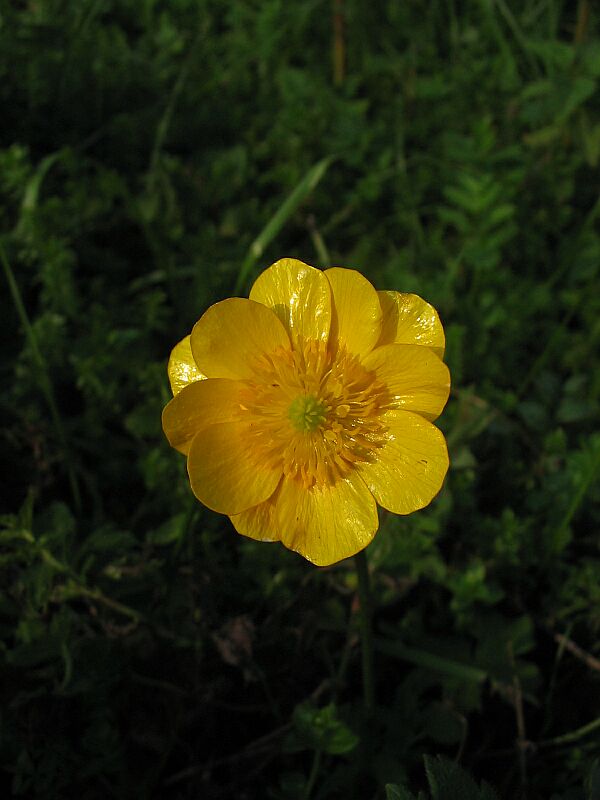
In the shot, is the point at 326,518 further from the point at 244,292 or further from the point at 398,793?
the point at 244,292

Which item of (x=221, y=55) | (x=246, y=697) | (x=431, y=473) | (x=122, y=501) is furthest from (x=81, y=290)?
(x=431, y=473)

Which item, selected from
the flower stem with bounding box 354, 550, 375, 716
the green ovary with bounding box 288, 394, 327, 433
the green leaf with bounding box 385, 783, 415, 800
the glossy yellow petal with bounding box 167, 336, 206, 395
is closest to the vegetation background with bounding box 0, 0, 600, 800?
the green leaf with bounding box 385, 783, 415, 800

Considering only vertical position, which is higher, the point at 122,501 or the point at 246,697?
the point at 122,501

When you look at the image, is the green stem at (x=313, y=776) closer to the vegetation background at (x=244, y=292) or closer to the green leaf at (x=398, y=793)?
the vegetation background at (x=244, y=292)

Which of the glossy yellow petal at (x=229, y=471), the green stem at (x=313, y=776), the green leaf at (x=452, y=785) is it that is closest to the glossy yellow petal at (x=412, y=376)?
the glossy yellow petal at (x=229, y=471)

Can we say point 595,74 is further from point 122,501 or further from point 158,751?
point 158,751

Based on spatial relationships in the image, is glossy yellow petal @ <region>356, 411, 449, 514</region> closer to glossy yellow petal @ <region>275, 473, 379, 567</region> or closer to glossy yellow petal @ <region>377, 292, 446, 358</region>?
glossy yellow petal @ <region>275, 473, 379, 567</region>

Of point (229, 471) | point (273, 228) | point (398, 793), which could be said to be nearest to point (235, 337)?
point (229, 471)
